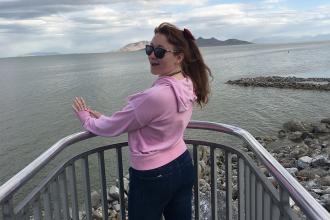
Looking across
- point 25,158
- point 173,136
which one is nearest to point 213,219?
point 173,136

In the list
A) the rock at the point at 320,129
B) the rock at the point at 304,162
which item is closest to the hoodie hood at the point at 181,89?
the rock at the point at 304,162

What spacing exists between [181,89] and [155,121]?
0.26 m

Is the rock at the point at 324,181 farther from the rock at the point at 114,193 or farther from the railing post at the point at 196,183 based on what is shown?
the railing post at the point at 196,183

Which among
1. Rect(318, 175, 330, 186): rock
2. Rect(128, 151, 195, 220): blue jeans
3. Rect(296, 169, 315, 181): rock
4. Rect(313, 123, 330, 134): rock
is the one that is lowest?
Rect(313, 123, 330, 134): rock

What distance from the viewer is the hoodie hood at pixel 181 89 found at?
2693mm

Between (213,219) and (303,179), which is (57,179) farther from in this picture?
(303,179)

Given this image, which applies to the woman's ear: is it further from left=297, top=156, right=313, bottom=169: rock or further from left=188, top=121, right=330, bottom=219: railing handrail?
left=297, top=156, right=313, bottom=169: rock

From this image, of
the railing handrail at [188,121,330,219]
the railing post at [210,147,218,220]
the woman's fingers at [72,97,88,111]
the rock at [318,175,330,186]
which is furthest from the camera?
the rock at [318,175,330,186]

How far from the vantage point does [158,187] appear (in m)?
2.83

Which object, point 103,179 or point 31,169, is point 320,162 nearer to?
point 103,179

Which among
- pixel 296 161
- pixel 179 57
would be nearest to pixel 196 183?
pixel 179 57

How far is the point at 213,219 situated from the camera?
4031 millimetres

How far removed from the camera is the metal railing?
2.20m

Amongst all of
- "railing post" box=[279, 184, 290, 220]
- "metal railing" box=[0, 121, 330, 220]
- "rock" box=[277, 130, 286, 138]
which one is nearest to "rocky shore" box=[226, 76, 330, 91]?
"rock" box=[277, 130, 286, 138]
